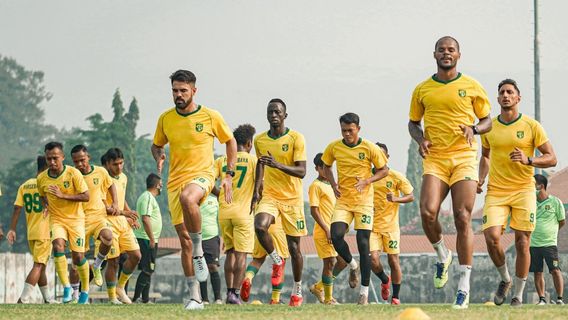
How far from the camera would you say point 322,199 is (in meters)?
20.3

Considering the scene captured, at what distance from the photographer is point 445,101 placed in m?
13.0

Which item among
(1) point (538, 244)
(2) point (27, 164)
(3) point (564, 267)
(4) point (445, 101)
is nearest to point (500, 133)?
(4) point (445, 101)

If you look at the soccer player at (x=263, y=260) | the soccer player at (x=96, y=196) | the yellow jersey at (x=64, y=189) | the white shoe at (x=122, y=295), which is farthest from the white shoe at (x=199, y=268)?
the white shoe at (x=122, y=295)

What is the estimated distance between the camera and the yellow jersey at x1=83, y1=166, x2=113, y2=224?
61.7 ft

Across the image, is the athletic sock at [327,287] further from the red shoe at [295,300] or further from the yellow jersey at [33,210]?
the yellow jersey at [33,210]

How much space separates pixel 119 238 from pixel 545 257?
7.39 m

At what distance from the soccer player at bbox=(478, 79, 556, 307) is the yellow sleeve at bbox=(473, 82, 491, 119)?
1.87 meters

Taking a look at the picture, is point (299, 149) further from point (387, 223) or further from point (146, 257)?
point (146, 257)

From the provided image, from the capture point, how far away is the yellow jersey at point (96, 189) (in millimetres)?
18812

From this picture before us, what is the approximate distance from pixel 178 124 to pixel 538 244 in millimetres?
9609

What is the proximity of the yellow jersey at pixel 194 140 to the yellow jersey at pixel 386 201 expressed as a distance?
7.08 meters

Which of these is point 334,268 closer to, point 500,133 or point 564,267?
point 500,133

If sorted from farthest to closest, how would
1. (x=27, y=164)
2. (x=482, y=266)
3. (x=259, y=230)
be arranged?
(x=27, y=164) < (x=482, y=266) < (x=259, y=230)

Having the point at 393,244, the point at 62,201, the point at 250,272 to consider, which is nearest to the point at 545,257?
the point at 393,244
